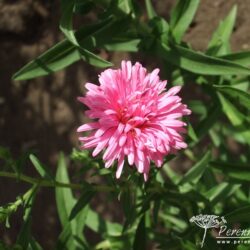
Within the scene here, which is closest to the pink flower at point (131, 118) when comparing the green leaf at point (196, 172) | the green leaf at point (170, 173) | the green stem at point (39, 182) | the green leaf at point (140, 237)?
the green stem at point (39, 182)

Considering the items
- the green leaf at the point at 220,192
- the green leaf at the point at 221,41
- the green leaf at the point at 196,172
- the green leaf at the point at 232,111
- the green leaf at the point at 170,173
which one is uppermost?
the green leaf at the point at 221,41

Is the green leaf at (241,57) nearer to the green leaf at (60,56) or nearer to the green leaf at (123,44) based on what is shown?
the green leaf at (123,44)

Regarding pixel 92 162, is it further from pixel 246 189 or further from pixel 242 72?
pixel 246 189

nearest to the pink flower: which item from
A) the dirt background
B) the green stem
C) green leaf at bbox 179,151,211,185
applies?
the green stem

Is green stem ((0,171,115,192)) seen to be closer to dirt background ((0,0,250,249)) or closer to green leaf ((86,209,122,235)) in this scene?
green leaf ((86,209,122,235))

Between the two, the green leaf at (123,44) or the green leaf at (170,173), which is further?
the green leaf at (170,173)

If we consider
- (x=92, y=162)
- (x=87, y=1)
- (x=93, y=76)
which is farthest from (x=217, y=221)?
(x=93, y=76)

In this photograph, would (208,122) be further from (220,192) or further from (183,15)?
(183,15)
